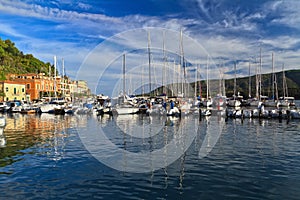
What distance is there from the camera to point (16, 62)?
414 ft

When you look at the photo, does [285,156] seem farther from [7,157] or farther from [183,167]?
[7,157]

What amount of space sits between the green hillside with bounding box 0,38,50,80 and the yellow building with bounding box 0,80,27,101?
745 inches

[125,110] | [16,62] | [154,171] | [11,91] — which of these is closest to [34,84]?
[11,91]

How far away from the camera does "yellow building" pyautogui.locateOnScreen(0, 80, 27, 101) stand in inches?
3406

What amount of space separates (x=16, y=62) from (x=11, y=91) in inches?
1680

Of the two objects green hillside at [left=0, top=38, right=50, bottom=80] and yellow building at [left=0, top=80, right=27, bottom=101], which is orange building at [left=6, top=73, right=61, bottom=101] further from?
green hillside at [left=0, top=38, right=50, bottom=80]

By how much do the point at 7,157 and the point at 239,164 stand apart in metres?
14.1

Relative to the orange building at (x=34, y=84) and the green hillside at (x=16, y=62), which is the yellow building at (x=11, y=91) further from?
the green hillside at (x=16, y=62)

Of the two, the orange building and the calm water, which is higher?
the orange building

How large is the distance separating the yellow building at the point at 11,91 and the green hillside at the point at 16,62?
18922mm

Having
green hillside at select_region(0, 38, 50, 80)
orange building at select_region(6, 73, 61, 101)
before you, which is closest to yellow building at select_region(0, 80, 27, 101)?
orange building at select_region(6, 73, 61, 101)

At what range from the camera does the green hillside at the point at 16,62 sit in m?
116

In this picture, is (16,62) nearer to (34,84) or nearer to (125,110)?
(34,84)

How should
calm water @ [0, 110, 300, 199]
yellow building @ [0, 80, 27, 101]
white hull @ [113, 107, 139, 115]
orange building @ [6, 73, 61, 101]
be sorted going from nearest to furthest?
calm water @ [0, 110, 300, 199] < white hull @ [113, 107, 139, 115] < yellow building @ [0, 80, 27, 101] < orange building @ [6, 73, 61, 101]
